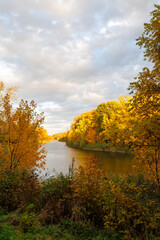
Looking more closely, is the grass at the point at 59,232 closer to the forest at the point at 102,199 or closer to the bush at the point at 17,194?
the forest at the point at 102,199

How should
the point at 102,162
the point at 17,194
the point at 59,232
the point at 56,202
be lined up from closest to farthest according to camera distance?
the point at 59,232 < the point at 56,202 < the point at 17,194 < the point at 102,162

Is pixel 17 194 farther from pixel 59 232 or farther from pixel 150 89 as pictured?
pixel 150 89

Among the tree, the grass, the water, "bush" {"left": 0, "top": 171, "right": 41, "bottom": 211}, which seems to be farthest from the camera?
the water

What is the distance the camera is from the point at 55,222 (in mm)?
4867

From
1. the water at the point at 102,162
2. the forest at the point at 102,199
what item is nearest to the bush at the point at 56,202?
the forest at the point at 102,199

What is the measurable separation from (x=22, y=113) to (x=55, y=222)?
5854 millimetres

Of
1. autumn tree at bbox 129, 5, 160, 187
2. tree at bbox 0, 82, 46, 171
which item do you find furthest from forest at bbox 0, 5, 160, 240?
tree at bbox 0, 82, 46, 171

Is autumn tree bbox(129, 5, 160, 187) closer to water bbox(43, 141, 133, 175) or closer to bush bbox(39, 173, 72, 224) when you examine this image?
bush bbox(39, 173, 72, 224)

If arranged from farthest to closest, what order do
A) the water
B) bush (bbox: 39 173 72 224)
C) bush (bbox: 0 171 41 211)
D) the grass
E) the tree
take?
the water < the tree < bush (bbox: 0 171 41 211) < bush (bbox: 39 173 72 224) < the grass

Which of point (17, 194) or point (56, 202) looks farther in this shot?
point (17, 194)

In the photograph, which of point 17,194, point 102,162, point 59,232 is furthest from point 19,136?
point 102,162

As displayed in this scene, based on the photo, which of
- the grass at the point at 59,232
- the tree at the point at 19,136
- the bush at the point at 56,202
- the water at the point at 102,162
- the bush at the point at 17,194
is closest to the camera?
the grass at the point at 59,232

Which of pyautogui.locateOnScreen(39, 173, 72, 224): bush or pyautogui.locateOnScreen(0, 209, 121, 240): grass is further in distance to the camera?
pyautogui.locateOnScreen(39, 173, 72, 224): bush

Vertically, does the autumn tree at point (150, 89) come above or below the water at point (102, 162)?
above
